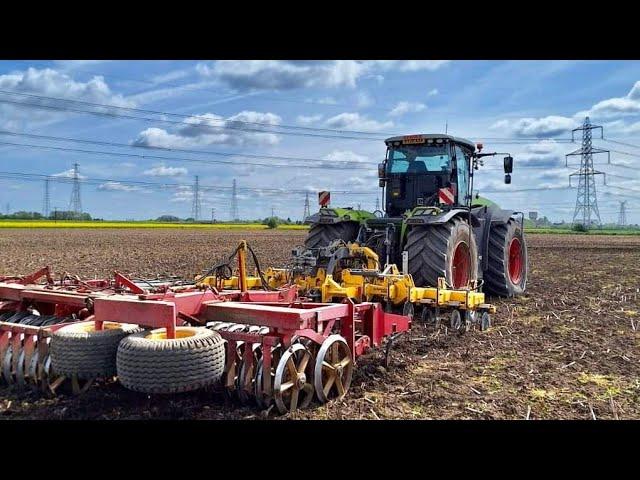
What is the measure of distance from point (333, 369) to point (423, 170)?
18.0ft

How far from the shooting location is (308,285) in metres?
7.05

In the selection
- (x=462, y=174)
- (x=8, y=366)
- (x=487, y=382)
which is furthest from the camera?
(x=462, y=174)

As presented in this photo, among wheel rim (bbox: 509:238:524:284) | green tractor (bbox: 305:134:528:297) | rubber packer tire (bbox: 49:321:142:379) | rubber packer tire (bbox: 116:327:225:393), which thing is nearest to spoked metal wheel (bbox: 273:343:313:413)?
rubber packer tire (bbox: 116:327:225:393)

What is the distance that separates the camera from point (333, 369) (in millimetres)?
4324

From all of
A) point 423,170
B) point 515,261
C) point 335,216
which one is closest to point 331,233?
point 335,216

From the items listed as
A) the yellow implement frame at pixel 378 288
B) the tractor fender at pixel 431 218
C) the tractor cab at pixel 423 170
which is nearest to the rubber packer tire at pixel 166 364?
the yellow implement frame at pixel 378 288

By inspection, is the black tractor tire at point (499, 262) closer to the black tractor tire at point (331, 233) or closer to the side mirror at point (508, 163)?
the side mirror at point (508, 163)

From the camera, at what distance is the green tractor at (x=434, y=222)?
7.49m

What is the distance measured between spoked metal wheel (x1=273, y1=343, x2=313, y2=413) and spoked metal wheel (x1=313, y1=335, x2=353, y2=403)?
0.30 ft

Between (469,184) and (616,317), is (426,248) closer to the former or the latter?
(469,184)

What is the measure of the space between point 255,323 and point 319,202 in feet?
16.0

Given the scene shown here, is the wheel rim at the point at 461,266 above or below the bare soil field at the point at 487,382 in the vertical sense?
above

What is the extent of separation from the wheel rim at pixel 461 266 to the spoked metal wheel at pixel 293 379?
15.1ft

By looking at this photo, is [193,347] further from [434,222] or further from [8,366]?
[434,222]
